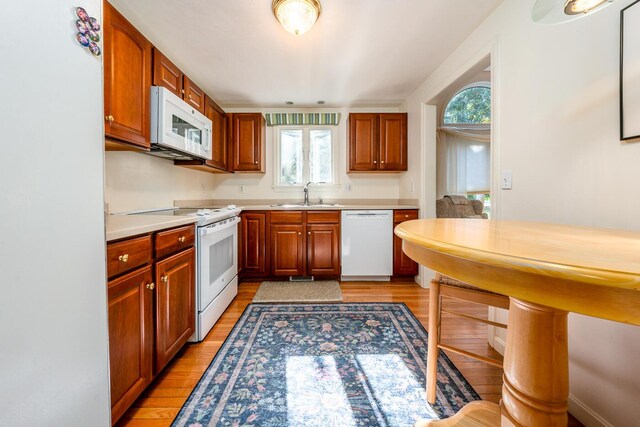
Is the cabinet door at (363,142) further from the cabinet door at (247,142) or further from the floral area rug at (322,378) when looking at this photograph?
the floral area rug at (322,378)

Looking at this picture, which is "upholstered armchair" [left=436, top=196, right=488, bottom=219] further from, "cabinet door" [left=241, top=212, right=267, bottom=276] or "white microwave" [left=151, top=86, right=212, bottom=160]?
"white microwave" [left=151, top=86, right=212, bottom=160]

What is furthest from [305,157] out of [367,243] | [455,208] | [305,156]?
[455,208]

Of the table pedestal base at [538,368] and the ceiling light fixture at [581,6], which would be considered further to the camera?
the ceiling light fixture at [581,6]

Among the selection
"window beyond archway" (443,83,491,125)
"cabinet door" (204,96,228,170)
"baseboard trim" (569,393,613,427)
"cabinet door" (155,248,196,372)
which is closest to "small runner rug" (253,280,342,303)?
"cabinet door" (155,248,196,372)

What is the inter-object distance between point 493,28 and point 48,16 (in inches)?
88.1

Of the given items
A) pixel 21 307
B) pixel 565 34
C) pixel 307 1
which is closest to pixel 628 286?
pixel 21 307

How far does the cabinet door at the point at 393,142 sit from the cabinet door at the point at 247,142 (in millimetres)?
1552

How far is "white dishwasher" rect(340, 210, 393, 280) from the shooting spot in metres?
2.95

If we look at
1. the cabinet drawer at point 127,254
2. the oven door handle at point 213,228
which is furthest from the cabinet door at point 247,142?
the cabinet drawer at point 127,254

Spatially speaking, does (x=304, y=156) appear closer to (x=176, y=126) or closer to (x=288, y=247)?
(x=288, y=247)

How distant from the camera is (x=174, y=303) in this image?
1.44 meters

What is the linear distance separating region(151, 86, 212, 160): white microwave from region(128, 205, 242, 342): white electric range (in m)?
0.53

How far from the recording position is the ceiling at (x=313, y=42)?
1.64 meters

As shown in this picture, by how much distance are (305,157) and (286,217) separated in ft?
3.33
